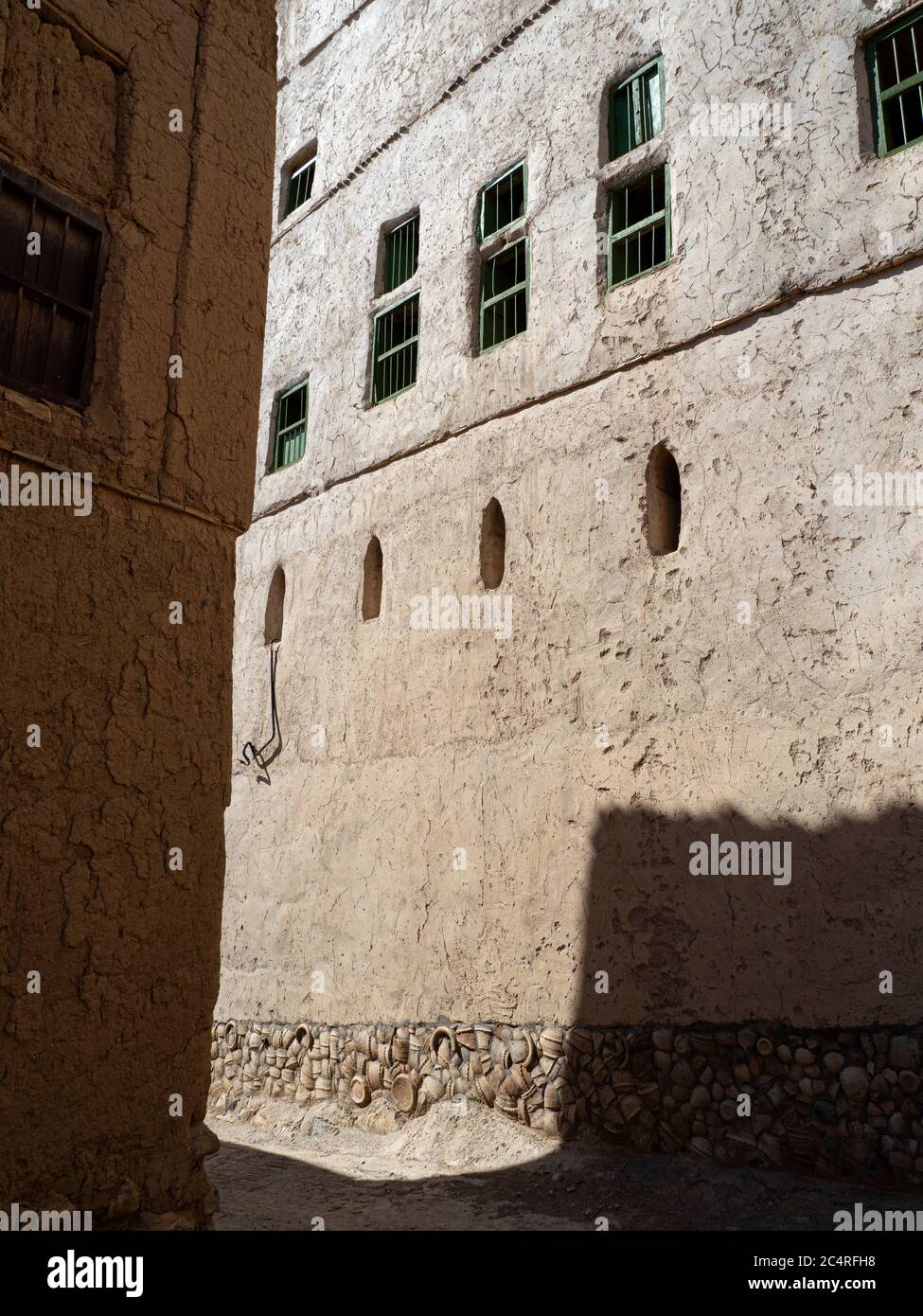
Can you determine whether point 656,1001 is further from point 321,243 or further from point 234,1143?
point 321,243

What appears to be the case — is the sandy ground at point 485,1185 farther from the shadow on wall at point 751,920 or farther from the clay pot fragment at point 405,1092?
the shadow on wall at point 751,920

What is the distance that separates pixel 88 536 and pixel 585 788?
14.7ft

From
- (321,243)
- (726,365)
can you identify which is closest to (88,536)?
A: (726,365)

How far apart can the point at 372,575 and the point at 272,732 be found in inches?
80.4

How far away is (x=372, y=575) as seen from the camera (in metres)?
10.4

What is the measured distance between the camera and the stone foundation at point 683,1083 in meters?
5.81

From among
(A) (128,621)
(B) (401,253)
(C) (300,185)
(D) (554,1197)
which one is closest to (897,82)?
(B) (401,253)

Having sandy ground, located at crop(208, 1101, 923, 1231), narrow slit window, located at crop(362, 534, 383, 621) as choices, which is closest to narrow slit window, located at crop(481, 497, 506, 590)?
narrow slit window, located at crop(362, 534, 383, 621)

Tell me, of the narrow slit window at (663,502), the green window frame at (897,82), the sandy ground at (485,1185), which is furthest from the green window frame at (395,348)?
the sandy ground at (485,1185)

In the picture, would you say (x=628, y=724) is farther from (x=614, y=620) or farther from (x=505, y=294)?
(x=505, y=294)

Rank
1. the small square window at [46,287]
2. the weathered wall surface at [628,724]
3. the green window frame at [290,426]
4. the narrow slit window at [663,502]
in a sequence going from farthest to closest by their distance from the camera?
1. the green window frame at [290,426]
2. the narrow slit window at [663,502]
3. the weathered wall surface at [628,724]
4. the small square window at [46,287]

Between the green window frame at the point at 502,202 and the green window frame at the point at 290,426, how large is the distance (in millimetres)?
3058

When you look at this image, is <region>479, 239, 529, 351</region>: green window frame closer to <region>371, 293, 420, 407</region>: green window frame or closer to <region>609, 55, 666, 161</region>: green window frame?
<region>371, 293, 420, 407</region>: green window frame

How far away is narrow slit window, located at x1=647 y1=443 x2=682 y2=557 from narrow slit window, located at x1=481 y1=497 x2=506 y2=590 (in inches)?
61.7
